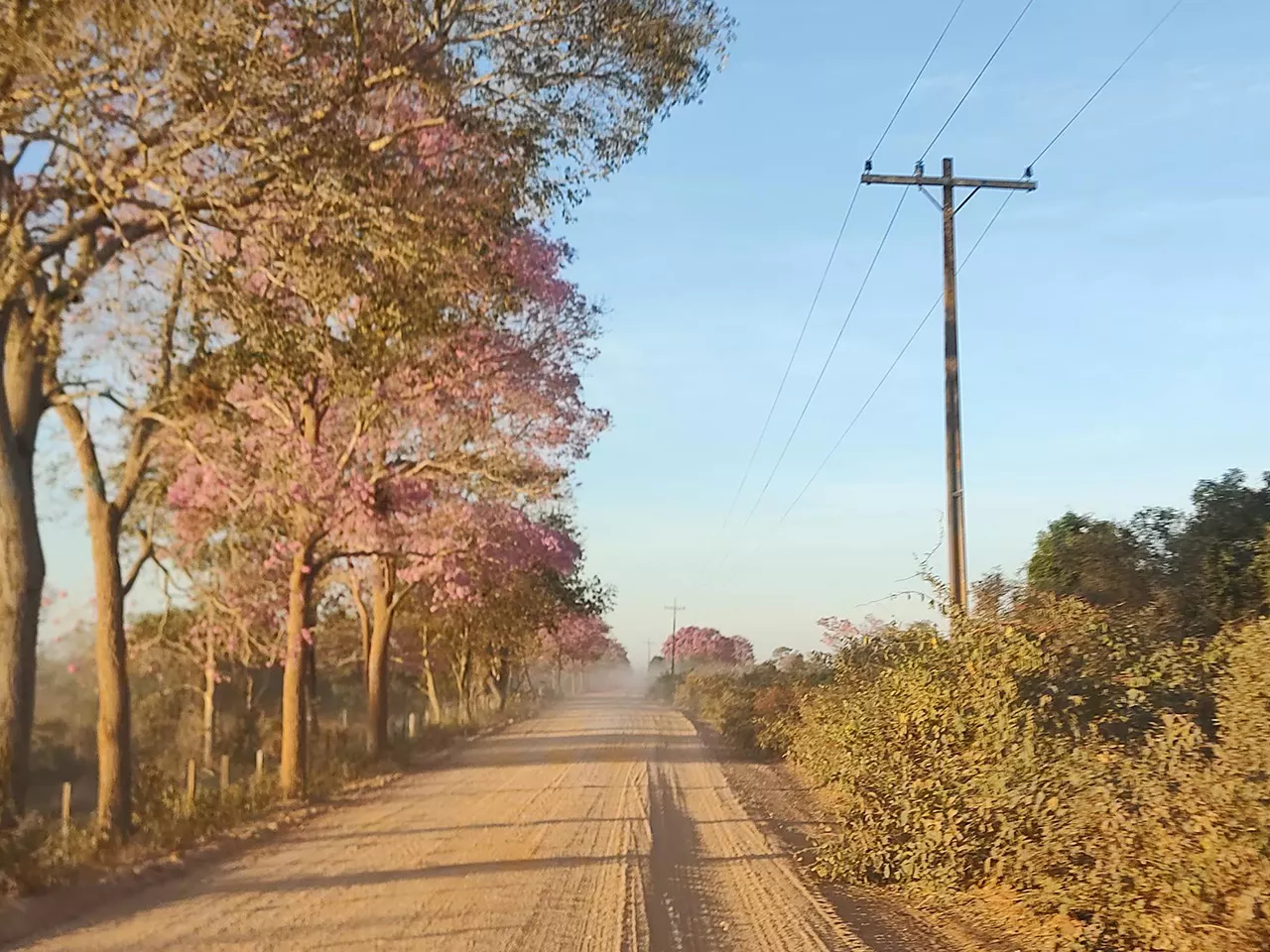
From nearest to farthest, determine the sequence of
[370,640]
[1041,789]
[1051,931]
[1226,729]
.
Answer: [1226,729], [1051,931], [1041,789], [370,640]

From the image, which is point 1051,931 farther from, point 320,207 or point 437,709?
point 437,709

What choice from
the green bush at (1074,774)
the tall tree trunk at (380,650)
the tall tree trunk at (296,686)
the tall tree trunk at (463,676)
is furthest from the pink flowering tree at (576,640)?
the green bush at (1074,774)

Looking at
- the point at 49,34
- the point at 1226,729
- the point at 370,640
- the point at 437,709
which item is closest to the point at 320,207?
the point at 49,34

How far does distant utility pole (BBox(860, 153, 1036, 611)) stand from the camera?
16.6 m

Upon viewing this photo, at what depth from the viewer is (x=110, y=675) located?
14.4 meters

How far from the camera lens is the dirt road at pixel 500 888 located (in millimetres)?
8930

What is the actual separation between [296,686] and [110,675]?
21.6 ft

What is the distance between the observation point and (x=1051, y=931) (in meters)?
8.98

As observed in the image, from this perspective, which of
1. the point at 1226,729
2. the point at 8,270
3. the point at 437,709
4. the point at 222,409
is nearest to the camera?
the point at 1226,729

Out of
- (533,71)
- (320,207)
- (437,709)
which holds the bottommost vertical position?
(437,709)

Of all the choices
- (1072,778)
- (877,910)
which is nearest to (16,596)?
(877,910)

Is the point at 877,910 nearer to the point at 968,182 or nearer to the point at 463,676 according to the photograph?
the point at 968,182

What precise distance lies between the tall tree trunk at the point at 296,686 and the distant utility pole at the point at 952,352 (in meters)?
10.5

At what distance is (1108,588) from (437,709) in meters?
31.6
